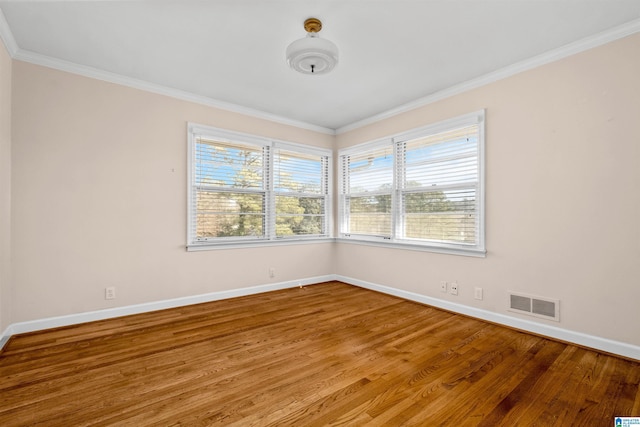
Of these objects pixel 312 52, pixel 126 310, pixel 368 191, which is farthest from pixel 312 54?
pixel 126 310

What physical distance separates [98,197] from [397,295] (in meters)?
3.83

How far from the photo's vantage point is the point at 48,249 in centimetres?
305

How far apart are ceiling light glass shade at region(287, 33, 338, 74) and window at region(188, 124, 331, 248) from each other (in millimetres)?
1952

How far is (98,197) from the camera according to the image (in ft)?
10.8

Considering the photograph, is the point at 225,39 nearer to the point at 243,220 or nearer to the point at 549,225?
the point at 243,220

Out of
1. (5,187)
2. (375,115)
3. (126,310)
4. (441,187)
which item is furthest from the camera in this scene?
(375,115)

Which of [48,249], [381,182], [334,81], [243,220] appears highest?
[334,81]

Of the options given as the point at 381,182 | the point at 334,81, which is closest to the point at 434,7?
the point at 334,81

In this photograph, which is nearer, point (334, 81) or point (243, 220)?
point (334, 81)

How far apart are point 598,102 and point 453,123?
4.30ft

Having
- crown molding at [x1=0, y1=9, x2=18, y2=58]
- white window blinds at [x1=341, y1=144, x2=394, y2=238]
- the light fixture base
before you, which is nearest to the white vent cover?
white window blinds at [x1=341, y1=144, x2=394, y2=238]

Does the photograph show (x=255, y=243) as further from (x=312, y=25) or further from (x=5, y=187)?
(x=312, y=25)

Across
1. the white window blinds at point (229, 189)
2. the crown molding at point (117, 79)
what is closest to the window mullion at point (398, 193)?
the crown molding at point (117, 79)

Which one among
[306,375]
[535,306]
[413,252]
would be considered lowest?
[306,375]
